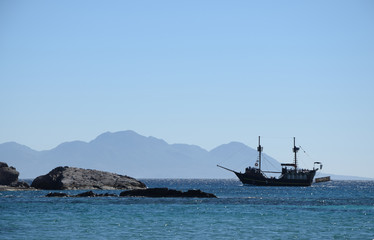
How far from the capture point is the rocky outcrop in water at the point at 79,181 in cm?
12868

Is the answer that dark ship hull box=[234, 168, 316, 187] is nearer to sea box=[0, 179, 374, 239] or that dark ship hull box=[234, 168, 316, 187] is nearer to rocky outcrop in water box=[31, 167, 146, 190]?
rocky outcrop in water box=[31, 167, 146, 190]

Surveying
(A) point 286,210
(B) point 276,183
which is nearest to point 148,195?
(A) point 286,210

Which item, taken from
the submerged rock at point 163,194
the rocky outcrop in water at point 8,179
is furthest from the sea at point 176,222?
the rocky outcrop in water at point 8,179

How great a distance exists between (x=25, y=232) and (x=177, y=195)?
5441 cm

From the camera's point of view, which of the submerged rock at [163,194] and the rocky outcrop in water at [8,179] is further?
the rocky outcrop in water at [8,179]

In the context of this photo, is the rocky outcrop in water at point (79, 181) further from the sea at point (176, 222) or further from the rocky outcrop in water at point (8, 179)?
the sea at point (176, 222)

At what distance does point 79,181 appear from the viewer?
130750 millimetres

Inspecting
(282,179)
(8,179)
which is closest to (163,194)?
(8,179)

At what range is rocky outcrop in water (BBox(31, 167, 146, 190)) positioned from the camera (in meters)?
129

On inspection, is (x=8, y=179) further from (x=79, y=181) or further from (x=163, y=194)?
(x=163, y=194)

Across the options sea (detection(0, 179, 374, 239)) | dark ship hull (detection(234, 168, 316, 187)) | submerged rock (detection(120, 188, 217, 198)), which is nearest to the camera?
sea (detection(0, 179, 374, 239))

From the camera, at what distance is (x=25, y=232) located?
4659 centimetres

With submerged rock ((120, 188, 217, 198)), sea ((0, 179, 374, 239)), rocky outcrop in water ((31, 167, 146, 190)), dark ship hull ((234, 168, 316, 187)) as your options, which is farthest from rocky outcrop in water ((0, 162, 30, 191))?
dark ship hull ((234, 168, 316, 187))

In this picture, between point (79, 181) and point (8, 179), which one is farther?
point (8, 179)
